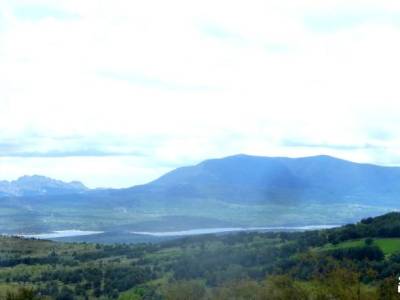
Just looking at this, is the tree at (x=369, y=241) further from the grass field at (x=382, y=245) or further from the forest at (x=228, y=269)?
the grass field at (x=382, y=245)

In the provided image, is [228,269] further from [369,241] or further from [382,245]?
[382,245]

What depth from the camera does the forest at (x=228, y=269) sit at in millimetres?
53031

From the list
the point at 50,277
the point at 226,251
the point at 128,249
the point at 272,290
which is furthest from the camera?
the point at 128,249

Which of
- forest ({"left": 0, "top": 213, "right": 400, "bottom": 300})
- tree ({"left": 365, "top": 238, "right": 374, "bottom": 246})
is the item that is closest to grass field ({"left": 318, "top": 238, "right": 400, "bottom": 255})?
forest ({"left": 0, "top": 213, "right": 400, "bottom": 300})

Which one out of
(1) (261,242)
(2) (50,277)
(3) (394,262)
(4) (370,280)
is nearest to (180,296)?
(4) (370,280)

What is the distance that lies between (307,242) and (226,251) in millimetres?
13115

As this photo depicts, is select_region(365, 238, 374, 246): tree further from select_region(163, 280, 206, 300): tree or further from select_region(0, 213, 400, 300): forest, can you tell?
select_region(163, 280, 206, 300): tree

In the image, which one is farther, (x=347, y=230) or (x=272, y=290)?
(x=347, y=230)

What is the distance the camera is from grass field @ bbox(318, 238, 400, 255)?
282ft

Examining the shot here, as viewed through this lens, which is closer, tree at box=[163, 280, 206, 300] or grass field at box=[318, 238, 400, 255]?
tree at box=[163, 280, 206, 300]

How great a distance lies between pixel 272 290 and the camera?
52094mm

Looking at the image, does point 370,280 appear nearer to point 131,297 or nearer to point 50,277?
point 131,297

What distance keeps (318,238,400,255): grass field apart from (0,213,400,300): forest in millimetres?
144

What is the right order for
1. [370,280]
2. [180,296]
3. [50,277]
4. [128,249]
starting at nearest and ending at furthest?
1. [180,296]
2. [370,280]
3. [50,277]
4. [128,249]
